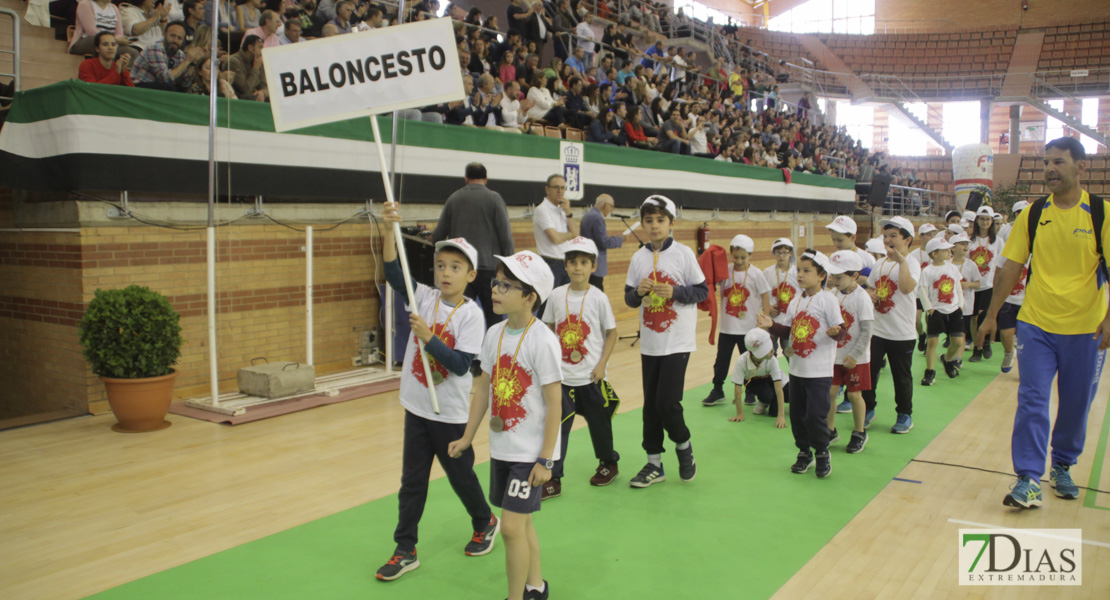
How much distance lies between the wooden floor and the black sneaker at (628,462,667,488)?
1281 millimetres

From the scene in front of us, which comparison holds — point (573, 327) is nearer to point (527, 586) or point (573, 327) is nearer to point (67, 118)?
point (527, 586)

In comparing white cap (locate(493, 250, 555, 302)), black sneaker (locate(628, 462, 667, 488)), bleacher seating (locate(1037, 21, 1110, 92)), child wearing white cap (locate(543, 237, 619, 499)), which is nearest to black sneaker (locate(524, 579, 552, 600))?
white cap (locate(493, 250, 555, 302))

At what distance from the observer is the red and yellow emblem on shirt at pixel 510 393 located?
3507 mm

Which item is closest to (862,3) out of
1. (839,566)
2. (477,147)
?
(477,147)

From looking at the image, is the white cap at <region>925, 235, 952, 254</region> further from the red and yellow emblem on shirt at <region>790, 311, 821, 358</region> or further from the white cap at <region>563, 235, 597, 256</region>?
the white cap at <region>563, 235, 597, 256</region>

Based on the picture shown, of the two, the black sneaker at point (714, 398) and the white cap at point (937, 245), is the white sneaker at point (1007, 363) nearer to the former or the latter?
the white cap at point (937, 245)

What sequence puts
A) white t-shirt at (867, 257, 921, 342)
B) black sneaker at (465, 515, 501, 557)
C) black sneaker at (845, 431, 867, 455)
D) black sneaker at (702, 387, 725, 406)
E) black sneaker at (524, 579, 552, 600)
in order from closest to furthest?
black sneaker at (524, 579, 552, 600)
black sneaker at (465, 515, 501, 557)
black sneaker at (845, 431, 867, 455)
white t-shirt at (867, 257, 921, 342)
black sneaker at (702, 387, 725, 406)

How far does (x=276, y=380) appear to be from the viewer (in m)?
7.54

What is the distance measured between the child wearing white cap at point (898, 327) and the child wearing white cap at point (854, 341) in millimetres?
490

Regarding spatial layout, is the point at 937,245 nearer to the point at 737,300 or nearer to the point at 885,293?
the point at 885,293

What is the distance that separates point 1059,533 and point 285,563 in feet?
14.8

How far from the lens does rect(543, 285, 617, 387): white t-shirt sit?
518 cm

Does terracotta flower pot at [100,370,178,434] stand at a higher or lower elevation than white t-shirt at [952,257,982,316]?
lower

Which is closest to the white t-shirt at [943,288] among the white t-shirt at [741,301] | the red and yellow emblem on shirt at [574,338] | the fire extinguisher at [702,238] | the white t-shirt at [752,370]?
the white t-shirt at [741,301]
